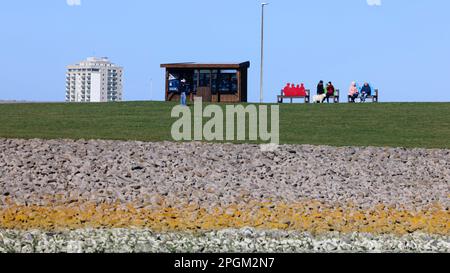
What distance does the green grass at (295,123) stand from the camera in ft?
79.9

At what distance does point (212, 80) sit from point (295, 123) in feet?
69.9

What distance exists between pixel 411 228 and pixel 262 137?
10.1 meters

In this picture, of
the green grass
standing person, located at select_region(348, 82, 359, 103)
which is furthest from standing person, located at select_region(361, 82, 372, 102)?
the green grass

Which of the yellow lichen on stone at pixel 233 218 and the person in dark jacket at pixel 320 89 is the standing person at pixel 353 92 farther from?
the yellow lichen on stone at pixel 233 218

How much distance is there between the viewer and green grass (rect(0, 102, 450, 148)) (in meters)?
24.3

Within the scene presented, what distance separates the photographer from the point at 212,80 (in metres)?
50.0

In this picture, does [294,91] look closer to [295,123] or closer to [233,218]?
[295,123]

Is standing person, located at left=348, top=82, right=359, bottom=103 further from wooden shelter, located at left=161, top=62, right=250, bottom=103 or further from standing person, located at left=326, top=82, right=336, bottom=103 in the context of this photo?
wooden shelter, located at left=161, top=62, right=250, bottom=103

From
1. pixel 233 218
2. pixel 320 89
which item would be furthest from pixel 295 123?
pixel 320 89

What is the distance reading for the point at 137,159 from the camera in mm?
19500

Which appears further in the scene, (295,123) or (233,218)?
(295,123)
